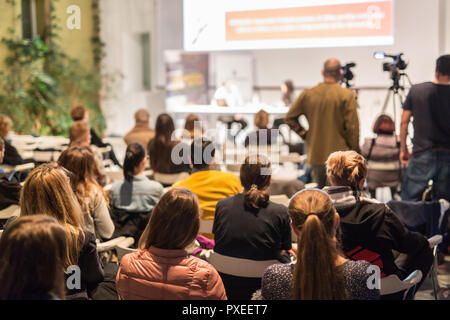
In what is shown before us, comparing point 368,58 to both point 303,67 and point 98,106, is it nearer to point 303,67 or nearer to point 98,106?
point 303,67

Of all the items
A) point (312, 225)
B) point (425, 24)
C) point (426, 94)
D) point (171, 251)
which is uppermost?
point (425, 24)

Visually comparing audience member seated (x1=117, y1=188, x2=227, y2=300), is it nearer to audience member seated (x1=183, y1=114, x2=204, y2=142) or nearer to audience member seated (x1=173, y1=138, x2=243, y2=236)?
audience member seated (x1=173, y1=138, x2=243, y2=236)

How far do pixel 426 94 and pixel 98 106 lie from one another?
6475 mm

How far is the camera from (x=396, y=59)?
15.7 feet

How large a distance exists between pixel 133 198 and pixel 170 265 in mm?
1552

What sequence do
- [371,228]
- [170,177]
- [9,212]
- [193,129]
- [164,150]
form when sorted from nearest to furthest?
1. [371,228]
2. [9,212]
3. [170,177]
4. [164,150]
5. [193,129]

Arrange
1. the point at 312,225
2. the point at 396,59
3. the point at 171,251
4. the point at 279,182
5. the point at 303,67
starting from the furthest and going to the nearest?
the point at 303,67
the point at 396,59
the point at 279,182
the point at 171,251
the point at 312,225

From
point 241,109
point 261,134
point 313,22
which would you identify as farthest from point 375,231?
point 313,22

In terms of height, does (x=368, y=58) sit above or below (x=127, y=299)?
above

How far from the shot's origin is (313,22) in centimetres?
702

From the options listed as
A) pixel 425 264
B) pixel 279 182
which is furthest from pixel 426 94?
pixel 425 264

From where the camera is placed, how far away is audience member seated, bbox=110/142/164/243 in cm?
334

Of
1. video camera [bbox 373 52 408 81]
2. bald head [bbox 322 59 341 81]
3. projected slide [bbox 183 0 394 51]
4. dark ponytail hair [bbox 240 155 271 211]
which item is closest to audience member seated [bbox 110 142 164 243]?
dark ponytail hair [bbox 240 155 271 211]

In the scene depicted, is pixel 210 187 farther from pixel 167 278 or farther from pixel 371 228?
pixel 167 278
